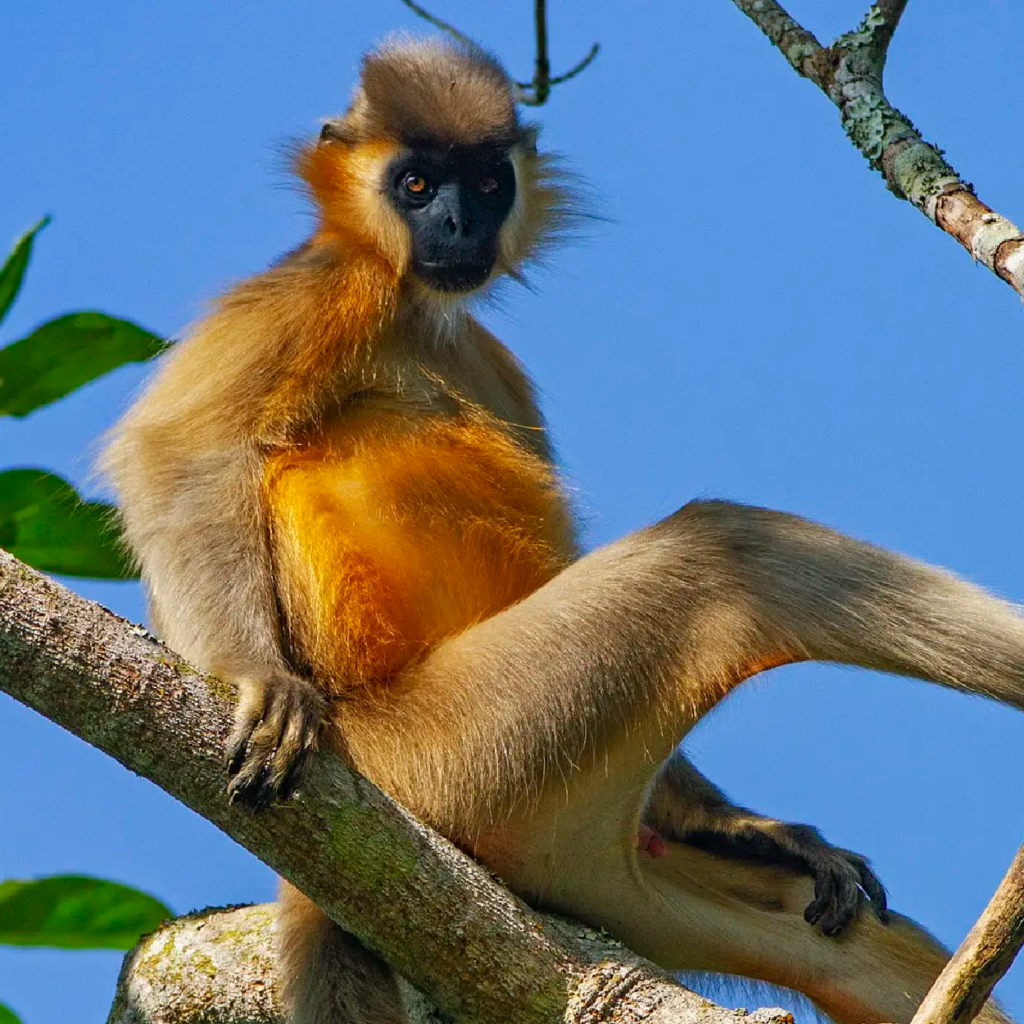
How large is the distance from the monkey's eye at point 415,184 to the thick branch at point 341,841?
2.78m

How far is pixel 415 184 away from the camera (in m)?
6.34

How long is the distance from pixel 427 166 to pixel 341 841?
331 centimetres

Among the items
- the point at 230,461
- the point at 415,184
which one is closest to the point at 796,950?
the point at 230,461

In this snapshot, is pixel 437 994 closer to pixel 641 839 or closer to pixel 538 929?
pixel 538 929

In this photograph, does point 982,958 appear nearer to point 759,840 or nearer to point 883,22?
point 759,840

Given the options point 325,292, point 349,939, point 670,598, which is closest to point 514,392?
point 325,292

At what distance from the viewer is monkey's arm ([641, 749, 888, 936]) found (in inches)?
214

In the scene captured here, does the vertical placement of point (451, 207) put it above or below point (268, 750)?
above

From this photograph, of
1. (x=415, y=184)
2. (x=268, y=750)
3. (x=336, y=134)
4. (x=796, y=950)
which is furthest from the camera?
(x=336, y=134)

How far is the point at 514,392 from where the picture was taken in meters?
6.54

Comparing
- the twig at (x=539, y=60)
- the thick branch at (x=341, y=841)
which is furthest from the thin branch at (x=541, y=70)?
the thick branch at (x=341, y=841)

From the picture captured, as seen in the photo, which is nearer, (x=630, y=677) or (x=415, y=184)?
(x=630, y=677)

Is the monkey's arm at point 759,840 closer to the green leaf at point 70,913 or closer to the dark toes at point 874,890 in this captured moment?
the dark toes at point 874,890

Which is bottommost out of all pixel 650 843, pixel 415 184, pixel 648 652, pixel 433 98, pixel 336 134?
pixel 650 843
